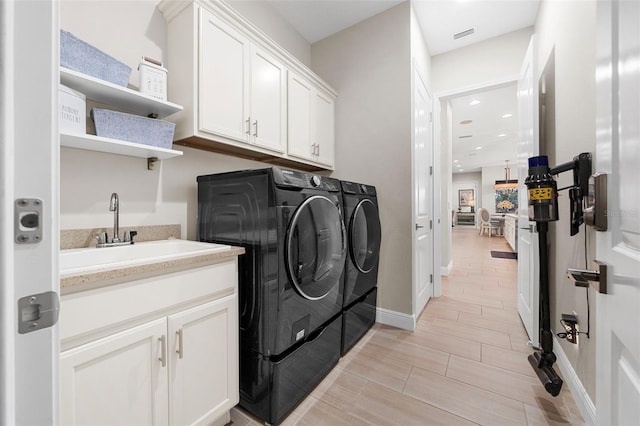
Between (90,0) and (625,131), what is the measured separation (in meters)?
2.20

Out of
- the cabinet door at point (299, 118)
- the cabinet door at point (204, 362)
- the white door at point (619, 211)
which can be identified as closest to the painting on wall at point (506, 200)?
the cabinet door at point (299, 118)

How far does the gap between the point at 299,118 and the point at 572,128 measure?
1.84 metres

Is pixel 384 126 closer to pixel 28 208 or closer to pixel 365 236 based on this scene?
pixel 365 236

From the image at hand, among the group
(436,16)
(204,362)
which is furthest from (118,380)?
(436,16)

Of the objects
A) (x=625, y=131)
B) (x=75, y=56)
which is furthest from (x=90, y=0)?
(x=625, y=131)

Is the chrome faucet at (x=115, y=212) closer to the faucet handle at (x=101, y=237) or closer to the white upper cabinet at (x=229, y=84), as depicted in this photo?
the faucet handle at (x=101, y=237)

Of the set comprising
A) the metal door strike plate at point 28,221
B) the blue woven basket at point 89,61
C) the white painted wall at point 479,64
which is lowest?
the metal door strike plate at point 28,221

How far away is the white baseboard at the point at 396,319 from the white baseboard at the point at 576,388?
3.13ft

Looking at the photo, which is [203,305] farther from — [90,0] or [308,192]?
[90,0]

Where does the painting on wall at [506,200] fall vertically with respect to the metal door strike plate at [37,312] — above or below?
above

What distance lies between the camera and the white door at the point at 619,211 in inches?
20.1

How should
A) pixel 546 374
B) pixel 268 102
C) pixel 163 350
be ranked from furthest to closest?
pixel 268 102
pixel 546 374
pixel 163 350

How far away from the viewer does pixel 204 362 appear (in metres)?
1.16

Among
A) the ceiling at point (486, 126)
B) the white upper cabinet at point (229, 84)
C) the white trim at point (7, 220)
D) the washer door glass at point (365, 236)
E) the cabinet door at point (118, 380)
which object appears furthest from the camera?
the ceiling at point (486, 126)
